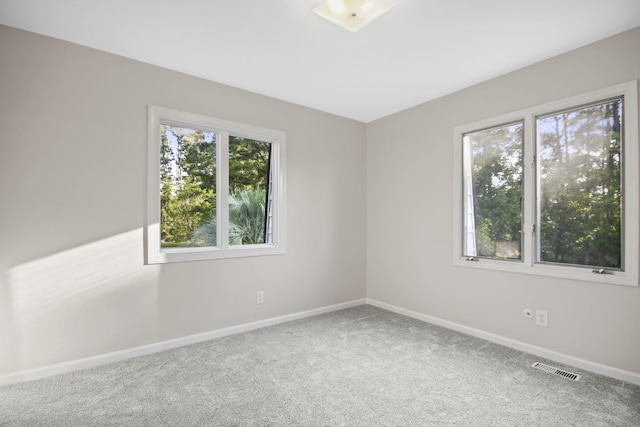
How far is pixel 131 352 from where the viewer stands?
2.77 m

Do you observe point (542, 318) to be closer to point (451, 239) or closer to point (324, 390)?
point (451, 239)

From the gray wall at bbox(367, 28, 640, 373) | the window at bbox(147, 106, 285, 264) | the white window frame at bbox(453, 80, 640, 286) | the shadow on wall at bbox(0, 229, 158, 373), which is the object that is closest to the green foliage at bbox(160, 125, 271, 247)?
the window at bbox(147, 106, 285, 264)

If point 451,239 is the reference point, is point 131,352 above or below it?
below

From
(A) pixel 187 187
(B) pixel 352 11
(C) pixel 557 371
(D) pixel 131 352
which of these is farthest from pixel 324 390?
(B) pixel 352 11

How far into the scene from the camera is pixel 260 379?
241cm

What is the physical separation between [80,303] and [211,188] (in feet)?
4.74

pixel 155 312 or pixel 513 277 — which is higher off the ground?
pixel 513 277

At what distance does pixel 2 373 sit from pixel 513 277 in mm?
4087

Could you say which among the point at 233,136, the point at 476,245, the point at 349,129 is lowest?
the point at 476,245

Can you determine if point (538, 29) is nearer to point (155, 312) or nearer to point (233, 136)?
point (233, 136)

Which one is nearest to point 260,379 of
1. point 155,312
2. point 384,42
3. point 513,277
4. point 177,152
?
point 155,312

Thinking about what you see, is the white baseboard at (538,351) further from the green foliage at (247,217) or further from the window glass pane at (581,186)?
the green foliage at (247,217)

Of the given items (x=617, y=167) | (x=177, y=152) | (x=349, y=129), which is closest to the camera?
(x=617, y=167)

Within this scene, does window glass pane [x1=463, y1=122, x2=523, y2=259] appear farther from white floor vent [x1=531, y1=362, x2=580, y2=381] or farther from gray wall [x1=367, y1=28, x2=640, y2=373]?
white floor vent [x1=531, y1=362, x2=580, y2=381]
